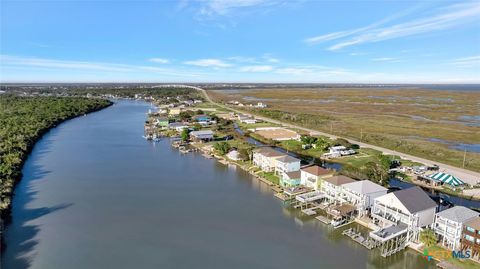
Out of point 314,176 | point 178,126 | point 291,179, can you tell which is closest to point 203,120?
point 178,126

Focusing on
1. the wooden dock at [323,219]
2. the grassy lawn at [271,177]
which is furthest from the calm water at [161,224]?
the grassy lawn at [271,177]

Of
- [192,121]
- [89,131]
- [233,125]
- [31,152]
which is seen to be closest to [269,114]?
[233,125]

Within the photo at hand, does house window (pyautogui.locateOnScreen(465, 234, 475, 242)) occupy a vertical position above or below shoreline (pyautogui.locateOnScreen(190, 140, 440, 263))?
above

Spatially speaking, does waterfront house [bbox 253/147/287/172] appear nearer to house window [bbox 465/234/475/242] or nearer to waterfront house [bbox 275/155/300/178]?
waterfront house [bbox 275/155/300/178]

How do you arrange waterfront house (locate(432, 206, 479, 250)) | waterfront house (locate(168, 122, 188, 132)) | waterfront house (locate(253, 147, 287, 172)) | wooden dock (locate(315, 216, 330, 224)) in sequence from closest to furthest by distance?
waterfront house (locate(432, 206, 479, 250)) < wooden dock (locate(315, 216, 330, 224)) < waterfront house (locate(253, 147, 287, 172)) < waterfront house (locate(168, 122, 188, 132))

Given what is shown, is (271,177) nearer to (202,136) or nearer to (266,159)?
(266,159)

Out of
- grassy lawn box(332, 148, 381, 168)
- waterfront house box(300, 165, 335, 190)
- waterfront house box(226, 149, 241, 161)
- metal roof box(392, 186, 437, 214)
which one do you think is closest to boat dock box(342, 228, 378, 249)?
metal roof box(392, 186, 437, 214)

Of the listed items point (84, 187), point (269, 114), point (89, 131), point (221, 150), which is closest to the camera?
point (84, 187)

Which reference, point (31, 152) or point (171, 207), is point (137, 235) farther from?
point (31, 152)
